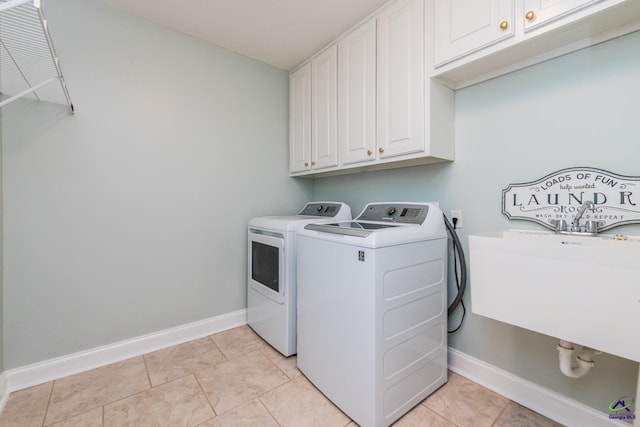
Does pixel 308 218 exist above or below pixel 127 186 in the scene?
below

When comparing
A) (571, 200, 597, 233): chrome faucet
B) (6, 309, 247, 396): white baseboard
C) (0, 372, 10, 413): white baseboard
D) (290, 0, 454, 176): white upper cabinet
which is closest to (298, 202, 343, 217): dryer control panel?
(290, 0, 454, 176): white upper cabinet

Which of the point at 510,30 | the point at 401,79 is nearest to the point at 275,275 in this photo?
the point at 401,79

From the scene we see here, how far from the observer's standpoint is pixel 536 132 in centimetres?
141

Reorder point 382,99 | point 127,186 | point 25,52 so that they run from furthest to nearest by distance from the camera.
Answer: point 127,186
point 382,99
point 25,52

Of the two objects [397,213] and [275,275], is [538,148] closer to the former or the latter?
[397,213]

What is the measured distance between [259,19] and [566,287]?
2311 mm

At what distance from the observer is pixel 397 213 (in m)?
1.73

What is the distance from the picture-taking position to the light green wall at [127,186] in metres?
1.61

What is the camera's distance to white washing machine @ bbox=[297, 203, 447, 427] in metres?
1.24

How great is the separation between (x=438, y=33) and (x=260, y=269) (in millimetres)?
1974

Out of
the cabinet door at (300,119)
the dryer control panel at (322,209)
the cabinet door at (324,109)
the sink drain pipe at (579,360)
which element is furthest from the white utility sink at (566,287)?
the cabinet door at (300,119)

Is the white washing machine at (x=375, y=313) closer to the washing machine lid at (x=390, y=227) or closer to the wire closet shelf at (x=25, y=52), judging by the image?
the washing machine lid at (x=390, y=227)

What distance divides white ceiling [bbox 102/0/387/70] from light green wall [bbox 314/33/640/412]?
1000 mm

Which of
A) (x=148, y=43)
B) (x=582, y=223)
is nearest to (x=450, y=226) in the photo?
(x=582, y=223)
